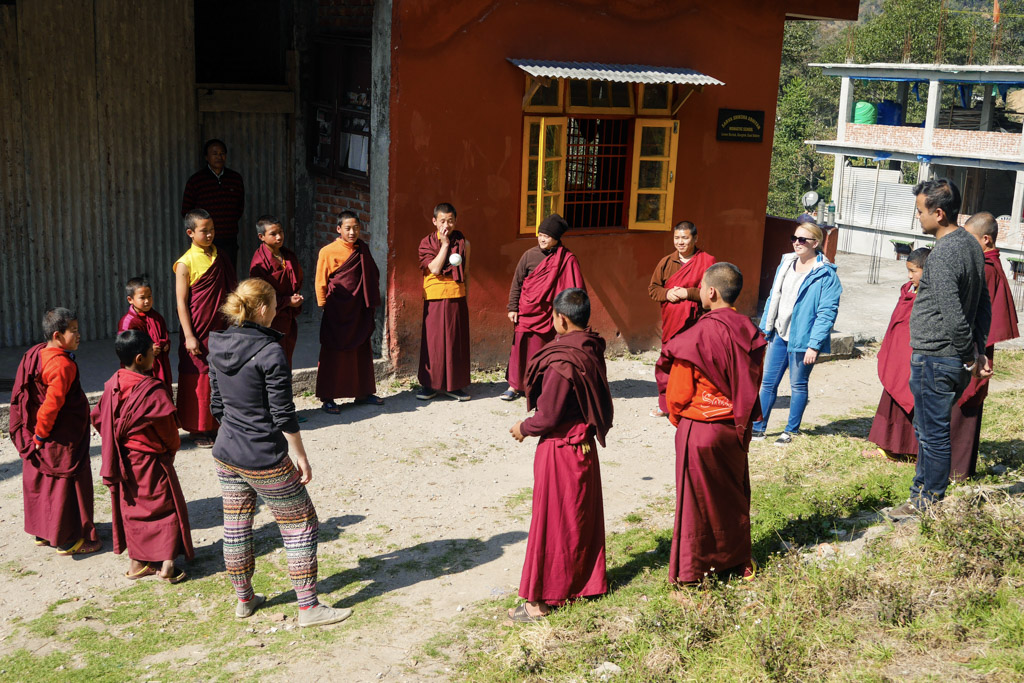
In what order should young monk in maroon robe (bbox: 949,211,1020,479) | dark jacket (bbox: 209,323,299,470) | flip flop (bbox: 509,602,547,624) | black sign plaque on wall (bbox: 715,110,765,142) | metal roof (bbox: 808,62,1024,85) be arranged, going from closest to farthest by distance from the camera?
1. dark jacket (bbox: 209,323,299,470)
2. flip flop (bbox: 509,602,547,624)
3. young monk in maroon robe (bbox: 949,211,1020,479)
4. black sign plaque on wall (bbox: 715,110,765,142)
5. metal roof (bbox: 808,62,1024,85)

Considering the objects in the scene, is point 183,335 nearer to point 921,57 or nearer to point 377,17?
point 377,17

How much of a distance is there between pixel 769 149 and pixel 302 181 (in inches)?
205

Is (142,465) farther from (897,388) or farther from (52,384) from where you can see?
(897,388)

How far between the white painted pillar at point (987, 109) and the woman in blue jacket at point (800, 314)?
75.8ft

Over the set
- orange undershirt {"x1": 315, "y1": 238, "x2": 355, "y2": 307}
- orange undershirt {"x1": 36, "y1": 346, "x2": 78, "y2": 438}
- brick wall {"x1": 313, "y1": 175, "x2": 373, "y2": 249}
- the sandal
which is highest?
brick wall {"x1": 313, "y1": 175, "x2": 373, "y2": 249}

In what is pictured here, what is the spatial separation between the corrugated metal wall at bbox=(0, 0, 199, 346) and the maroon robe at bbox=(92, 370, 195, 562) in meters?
4.16

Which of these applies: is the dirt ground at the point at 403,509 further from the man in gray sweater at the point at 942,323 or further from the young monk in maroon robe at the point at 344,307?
the man in gray sweater at the point at 942,323

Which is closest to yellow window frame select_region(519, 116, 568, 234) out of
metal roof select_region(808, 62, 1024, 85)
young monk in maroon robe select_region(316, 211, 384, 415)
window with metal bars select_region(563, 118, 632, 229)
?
window with metal bars select_region(563, 118, 632, 229)

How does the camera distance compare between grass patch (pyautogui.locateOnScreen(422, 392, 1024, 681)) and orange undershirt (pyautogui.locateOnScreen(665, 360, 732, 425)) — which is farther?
orange undershirt (pyautogui.locateOnScreen(665, 360, 732, 425))

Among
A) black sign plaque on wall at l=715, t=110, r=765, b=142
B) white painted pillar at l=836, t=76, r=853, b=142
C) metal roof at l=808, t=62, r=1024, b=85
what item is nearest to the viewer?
black sign plaque on wall at l=715, t=110, r=765, b=142

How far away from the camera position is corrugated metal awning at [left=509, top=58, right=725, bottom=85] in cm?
884

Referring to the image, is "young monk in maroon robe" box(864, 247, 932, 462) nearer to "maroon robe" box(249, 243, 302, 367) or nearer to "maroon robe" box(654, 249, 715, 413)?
"maroon robe" box(654, 249, 715, 413)

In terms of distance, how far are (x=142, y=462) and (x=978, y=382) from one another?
523 cm

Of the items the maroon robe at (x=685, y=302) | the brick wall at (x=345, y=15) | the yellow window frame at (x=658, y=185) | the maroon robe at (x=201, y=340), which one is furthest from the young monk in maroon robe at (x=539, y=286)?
the brick wall at (x=345, y=15)
